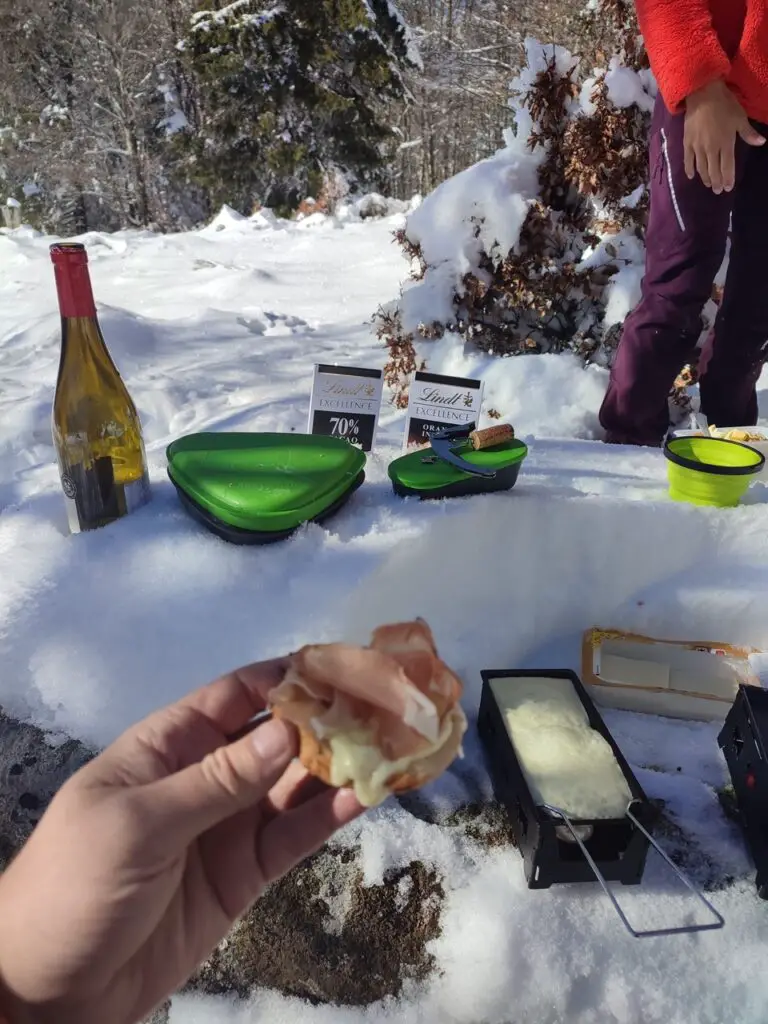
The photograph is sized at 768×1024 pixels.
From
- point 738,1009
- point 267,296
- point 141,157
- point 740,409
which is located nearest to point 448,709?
point 738,1009

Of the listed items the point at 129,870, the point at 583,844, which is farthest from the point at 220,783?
the point at 583,844

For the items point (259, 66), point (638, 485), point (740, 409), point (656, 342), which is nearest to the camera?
point (638, 485)

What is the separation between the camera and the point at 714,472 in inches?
65.0

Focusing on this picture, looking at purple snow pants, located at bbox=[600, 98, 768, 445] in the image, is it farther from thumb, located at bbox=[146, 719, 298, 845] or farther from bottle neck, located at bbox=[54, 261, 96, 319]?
thumb, located at bbox=[146, 719, 298, 845]

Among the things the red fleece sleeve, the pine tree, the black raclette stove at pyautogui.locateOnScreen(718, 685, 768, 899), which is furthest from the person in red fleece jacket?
the pine tree

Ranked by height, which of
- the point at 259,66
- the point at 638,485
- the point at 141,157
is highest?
the point at 259,66

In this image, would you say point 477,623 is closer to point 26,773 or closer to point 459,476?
point 459,476

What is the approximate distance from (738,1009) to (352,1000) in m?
0.57

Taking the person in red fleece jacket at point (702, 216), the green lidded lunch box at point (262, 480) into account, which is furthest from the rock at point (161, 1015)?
the person in red fleece jacket at point (702, 216)

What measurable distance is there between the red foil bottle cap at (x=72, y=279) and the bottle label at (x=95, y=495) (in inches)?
13.1

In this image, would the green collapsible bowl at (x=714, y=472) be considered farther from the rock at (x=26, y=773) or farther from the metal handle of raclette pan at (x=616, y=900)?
the rock at (x=26, y=773)

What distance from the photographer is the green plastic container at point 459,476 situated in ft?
5.33

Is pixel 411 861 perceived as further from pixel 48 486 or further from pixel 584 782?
pixel 48 486

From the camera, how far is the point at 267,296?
5.65 meters
